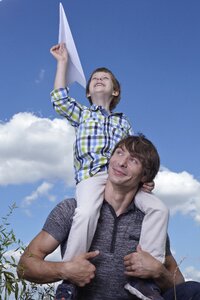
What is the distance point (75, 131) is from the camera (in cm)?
584

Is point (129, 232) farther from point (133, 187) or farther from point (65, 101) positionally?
point (65, 101)

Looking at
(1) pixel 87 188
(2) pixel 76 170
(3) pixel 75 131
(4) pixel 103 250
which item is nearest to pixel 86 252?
(4) pixel 103 250

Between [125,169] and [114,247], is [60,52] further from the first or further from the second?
[114,247]

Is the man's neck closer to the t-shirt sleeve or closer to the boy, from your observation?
the boy

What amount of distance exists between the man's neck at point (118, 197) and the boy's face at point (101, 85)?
5.34ft

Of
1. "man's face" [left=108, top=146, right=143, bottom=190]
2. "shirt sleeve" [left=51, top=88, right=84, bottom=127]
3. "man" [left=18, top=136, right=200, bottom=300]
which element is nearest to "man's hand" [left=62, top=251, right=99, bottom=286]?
"man" [left=18, top=136, right=200, bottom=300]

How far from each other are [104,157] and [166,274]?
138cm

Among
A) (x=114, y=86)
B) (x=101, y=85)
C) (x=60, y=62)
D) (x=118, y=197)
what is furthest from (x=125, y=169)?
(x=60, y=62)

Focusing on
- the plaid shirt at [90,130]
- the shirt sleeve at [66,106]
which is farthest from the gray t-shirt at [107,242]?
the shirt sleeve at [66,106]

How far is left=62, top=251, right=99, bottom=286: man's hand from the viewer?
14.1 ft

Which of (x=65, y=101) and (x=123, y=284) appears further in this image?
(x=65, y=101)

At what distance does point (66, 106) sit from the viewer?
5855 millimetres

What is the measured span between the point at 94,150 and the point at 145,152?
0.77 meters

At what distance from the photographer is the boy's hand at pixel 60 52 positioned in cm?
630
